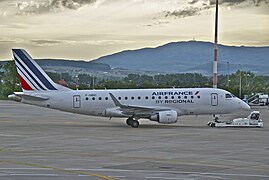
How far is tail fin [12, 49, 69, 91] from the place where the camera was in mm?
52812

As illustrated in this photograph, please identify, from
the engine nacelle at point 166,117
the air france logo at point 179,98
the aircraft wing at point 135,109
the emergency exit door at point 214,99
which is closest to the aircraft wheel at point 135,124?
the aircraft wing at point 135,109

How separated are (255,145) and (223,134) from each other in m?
8.25

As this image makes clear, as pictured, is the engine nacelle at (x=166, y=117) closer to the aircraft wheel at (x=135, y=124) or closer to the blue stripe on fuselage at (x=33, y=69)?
the aircraft wheel at (x=135, y=124)

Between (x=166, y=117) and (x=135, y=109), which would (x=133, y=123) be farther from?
(x=166, y=117)

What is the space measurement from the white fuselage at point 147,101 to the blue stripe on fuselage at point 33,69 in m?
0.85

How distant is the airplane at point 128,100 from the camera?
51500 mm

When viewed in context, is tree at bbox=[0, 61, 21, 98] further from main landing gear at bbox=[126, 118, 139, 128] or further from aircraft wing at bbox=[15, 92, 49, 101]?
main landing gear at bbox=[126, 118, 139, 128]

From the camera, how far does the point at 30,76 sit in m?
53.1

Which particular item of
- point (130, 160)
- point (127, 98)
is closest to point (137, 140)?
point (130, 160)

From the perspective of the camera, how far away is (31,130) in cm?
4809

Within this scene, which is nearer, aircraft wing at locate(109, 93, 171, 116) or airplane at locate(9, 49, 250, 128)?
aircraft wing at locate(109, 93, 171, 116)

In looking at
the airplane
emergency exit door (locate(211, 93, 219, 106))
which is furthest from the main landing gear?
emergency exit door (locate(211, 93, 219, 106))

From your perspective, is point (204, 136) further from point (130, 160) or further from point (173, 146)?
point (130, 160)

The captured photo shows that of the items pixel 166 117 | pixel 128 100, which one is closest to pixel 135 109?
pixel 128 100
